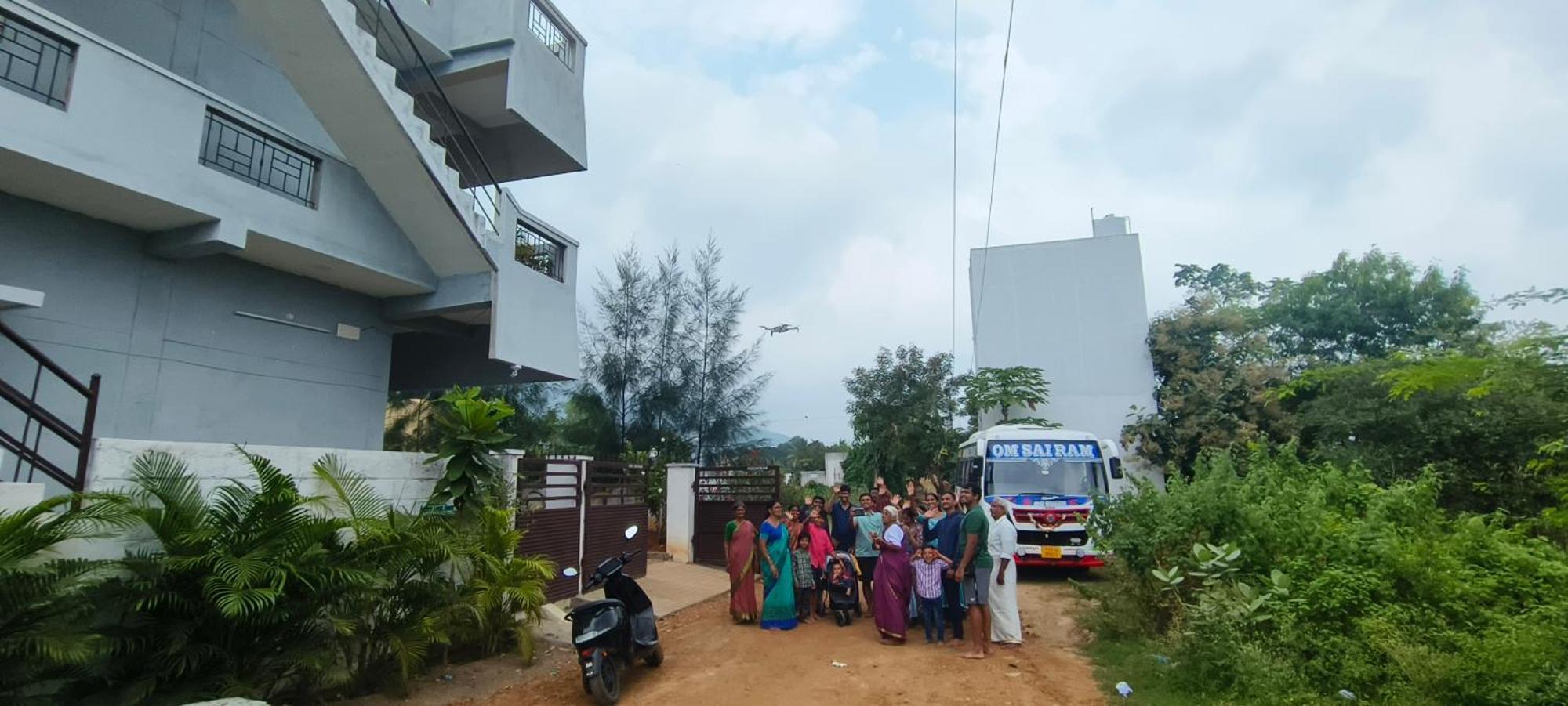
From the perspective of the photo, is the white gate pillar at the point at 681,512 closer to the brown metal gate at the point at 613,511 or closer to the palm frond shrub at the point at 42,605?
the brown metal gate at the point at 613,511

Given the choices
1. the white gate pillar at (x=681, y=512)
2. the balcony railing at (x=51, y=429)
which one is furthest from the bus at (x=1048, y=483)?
the balcony railing at (x=51, y=429)

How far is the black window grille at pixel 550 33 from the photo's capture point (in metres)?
11.1

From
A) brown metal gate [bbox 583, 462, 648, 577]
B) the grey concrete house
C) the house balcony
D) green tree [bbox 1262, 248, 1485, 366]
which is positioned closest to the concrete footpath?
brown metal gate [bbox 583, 462, 648, 577]

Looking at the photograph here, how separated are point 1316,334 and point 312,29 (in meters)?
26.5

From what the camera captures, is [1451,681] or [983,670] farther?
[983,670]

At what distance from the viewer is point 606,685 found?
213 inches

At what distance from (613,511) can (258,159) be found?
5.91m

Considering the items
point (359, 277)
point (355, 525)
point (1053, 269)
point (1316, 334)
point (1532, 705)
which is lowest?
point (1532, 705)

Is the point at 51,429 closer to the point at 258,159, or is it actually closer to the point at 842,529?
the point at 258,159

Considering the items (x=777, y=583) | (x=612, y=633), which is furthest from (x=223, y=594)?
(x=777, y=583)

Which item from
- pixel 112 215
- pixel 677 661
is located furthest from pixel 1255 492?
pixel 112 215

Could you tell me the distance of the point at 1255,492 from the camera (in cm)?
671

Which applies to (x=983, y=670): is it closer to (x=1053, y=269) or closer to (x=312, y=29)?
(x=312, y=29)

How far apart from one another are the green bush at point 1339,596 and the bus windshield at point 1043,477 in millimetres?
4327
